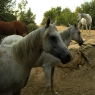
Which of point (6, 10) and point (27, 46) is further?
point (6, 10)

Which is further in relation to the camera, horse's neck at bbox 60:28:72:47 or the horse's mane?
horse's neck at bbox 60:28:72:47

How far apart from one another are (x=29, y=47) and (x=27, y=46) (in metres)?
0.03

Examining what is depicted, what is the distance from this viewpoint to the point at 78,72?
7594 millimetres

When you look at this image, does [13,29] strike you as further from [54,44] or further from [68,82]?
[54,44]

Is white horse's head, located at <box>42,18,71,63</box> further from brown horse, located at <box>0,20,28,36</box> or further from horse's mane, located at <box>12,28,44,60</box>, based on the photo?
brown horse, located at <box>0,20,28,36</box>

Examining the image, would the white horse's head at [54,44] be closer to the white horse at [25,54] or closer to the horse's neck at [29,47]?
the white horse at [25,54]

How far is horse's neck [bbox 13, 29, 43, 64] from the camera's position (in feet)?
10.8

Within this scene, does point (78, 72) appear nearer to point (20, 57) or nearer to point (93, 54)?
point (93, 54)

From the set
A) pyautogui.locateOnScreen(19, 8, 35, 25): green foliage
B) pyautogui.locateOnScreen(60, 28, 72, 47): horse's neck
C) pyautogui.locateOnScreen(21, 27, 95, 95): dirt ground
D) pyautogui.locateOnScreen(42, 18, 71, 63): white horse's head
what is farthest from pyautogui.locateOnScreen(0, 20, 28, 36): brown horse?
pyautogui.locateOnScreen(19, 8, 35, 25): green foliage

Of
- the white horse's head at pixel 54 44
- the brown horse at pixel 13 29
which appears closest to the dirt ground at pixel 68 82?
the brown horse at pixel 13 29

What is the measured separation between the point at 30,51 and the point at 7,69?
443mm

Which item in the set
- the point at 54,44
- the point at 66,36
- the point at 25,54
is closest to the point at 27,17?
the point at 66,36

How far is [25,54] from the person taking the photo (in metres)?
3.35

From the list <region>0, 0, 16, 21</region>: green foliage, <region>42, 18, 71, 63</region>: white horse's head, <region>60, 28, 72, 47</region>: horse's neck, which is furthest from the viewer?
<region>0, 0, 16, 21</region>: green foliage
